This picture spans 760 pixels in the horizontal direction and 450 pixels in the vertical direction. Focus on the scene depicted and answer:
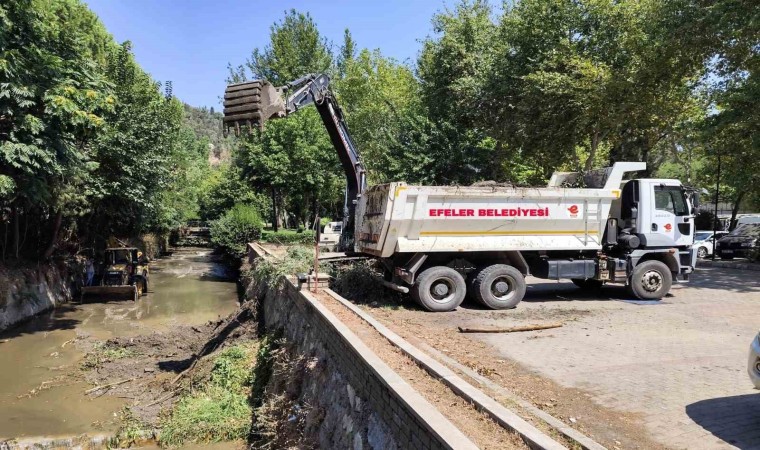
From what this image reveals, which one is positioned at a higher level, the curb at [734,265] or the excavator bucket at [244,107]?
the excavator bucket at [244,107]

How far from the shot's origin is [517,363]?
696 centimetres

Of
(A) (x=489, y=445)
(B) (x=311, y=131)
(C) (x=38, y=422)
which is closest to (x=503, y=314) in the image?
(A) (x=489, y=445)

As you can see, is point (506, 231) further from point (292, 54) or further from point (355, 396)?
point (292, 54)

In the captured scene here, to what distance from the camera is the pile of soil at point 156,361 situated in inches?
418

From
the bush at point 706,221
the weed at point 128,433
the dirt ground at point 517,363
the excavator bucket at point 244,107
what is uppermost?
the excavator bucket at point 244,107

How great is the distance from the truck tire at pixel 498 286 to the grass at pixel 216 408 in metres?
4.95

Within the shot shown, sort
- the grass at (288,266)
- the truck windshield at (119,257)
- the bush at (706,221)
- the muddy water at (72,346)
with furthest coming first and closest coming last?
the bush at (706,221) < the truck windshield at (119,257) < the grass at (288,266) < the muddy water at (72,346)

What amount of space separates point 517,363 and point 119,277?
1886 cm

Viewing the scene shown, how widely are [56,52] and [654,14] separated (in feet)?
61.6

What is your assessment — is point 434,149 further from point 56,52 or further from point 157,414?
point 157,414

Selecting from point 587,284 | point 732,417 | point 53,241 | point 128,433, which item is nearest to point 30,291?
point 53,241

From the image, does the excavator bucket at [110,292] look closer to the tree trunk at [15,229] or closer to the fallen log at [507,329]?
the tree trunk at [15,229]

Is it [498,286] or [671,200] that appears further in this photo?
[671,200]

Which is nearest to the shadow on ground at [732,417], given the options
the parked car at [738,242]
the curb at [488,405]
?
the curb at [488,405]
